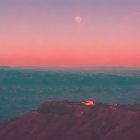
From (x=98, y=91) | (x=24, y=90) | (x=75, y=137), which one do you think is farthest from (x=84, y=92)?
(x=75, y=137)

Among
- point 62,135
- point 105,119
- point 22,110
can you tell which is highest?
point 105,119

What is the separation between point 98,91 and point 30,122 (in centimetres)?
16271

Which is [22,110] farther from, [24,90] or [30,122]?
[30,122]

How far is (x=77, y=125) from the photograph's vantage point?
34.2 m

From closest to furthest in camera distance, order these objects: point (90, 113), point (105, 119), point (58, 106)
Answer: point (105, 119), point (90, 113), point (58, 106)

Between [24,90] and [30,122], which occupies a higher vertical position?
[30,122]

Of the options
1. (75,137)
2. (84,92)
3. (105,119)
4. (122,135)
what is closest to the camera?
(122,135)

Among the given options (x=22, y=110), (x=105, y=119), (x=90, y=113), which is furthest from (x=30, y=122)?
(x=22, y=110)

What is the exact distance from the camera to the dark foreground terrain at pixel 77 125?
29.8 meters

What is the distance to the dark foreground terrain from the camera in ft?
97.7

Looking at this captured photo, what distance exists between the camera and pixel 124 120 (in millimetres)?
31578

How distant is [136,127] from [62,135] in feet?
35.2

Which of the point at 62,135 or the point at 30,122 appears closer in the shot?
the point at 62,135

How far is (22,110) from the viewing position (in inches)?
4985
